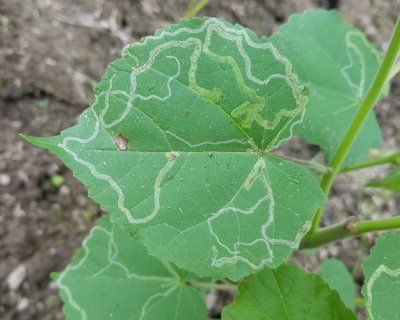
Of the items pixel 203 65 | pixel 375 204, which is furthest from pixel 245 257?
pixel 375 204

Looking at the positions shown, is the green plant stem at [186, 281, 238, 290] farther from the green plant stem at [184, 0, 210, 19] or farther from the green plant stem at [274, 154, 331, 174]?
the green plant stem at [184, 0, 210, 19]

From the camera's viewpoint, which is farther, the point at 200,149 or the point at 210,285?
the point at 210,285

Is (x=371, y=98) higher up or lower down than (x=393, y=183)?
higher up

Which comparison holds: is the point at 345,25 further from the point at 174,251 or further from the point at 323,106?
the point at 174,251

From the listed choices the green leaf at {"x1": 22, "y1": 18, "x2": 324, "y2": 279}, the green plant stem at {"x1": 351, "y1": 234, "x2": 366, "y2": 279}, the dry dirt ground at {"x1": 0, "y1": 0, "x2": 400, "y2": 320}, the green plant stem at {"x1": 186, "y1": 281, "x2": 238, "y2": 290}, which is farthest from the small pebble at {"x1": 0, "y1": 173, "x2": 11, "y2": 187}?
the green plant stem at {"x1": 351, "y1": 234, "x2": 366, "y2": 279}

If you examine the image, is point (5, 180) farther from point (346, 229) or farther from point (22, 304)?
point (346, 229)

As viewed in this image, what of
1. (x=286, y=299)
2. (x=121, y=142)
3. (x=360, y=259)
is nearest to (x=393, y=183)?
A: (x=286, y=299)

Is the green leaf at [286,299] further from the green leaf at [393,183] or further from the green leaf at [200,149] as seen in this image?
the green leaf at [393,183]
